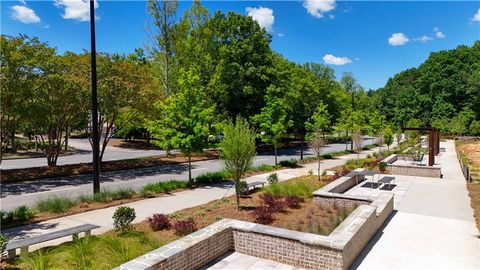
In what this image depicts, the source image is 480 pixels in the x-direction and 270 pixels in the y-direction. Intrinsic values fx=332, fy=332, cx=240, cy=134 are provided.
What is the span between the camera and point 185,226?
882 centimetres

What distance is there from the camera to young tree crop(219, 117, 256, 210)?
11297mm

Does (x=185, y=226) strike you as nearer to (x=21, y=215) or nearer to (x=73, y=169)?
(x=21, y=215)

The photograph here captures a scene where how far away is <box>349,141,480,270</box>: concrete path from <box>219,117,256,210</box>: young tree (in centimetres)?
479

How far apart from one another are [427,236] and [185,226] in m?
6.68

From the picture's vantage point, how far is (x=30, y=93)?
16031 mm

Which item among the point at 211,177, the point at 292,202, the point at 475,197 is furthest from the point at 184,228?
the point at 475,197

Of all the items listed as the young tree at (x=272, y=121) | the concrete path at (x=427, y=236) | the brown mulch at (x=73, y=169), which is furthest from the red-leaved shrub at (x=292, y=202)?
the brown mulch at (x=73, y=169)

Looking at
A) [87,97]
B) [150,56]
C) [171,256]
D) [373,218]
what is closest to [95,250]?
[171,256]

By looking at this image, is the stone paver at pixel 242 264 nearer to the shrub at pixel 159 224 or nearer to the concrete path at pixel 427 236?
the concrete path at pixel 427 236

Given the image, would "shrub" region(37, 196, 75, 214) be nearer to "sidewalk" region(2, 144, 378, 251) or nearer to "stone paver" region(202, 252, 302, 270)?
"sidewalk" region(2, 144, 378, 251)

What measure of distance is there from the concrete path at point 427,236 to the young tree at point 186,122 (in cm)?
902

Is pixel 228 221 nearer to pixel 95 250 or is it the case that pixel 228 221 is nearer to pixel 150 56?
pixel 95 250

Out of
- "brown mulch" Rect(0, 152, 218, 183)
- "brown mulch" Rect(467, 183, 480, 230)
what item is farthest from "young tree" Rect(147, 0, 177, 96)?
"brown mulch" Rect(467, 183, 480, 230)

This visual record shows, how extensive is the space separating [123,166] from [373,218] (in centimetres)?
1813
